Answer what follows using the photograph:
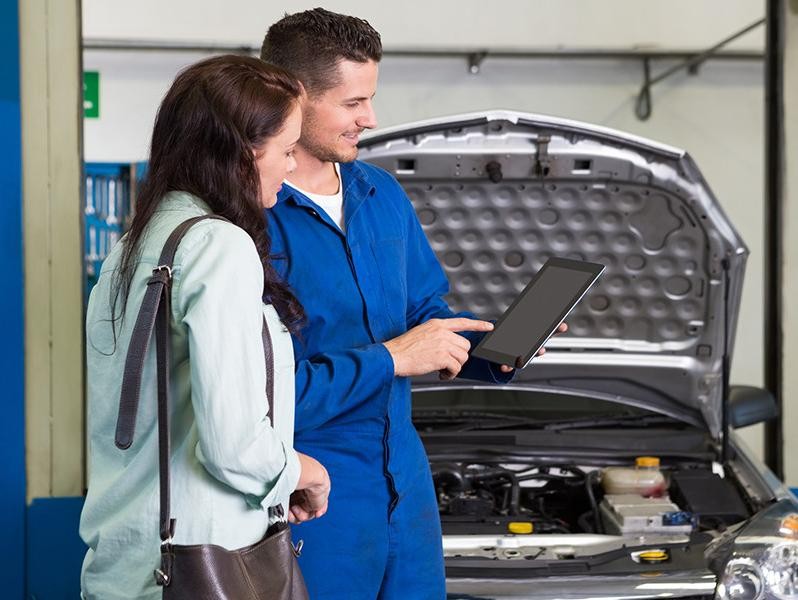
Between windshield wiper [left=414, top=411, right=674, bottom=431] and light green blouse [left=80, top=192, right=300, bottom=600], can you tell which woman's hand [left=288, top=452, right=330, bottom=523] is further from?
windshield wiper [left=414, top=411, right=674, bottom=431]

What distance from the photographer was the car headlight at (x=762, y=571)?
208cm

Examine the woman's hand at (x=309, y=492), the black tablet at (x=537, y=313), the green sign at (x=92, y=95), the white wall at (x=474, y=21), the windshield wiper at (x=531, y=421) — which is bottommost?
the windshield wiper at (x=531, y=421)

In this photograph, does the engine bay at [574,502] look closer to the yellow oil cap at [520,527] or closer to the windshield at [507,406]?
the yellow oil cap at [520,527]

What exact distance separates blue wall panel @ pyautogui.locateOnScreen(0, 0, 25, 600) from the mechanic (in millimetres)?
973

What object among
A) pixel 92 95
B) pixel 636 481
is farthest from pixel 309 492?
pixel 92 95

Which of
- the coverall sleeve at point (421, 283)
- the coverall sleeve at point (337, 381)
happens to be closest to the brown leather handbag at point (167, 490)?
the coverall sleeve at point (337, 381)

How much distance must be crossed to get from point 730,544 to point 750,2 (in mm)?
4173

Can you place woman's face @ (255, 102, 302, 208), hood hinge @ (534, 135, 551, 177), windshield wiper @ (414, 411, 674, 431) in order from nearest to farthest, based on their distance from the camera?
woman's face @ (255, 102, 302, 208) → hood hinge @ (534, 135, 551, 177) → windshield wiper @ (414, 411, 674, 431)

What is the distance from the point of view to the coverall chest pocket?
1.96 meters

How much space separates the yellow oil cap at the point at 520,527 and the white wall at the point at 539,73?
11.2ft

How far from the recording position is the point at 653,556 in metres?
2.23

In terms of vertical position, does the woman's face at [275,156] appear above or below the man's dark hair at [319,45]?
below

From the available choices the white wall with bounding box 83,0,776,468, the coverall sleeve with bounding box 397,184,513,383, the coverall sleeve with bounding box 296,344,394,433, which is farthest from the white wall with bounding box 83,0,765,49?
the coverall sleeve with bounding box 296,344,394,433

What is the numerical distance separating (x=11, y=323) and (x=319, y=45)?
125 centimetres
